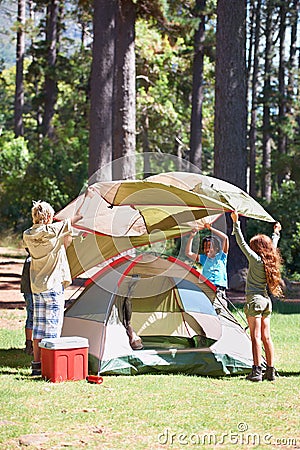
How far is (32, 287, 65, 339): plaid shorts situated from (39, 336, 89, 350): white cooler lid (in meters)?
0.18

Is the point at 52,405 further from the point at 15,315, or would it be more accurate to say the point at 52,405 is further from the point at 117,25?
the point at 117,25

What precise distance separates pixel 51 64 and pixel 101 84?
13294 millimetres

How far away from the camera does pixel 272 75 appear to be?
94.4ft

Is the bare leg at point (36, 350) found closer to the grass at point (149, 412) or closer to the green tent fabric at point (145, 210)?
the grass at point (149, 412)

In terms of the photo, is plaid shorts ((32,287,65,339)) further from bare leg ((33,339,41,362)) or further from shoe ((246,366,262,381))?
shoe ((246,366,262,381))

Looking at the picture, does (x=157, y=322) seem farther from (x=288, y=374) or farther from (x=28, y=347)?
(x=288, y=374)

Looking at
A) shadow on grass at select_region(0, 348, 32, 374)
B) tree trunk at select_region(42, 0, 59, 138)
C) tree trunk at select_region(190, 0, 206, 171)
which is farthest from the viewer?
tree trunk at select_region(42, 0, 59, 138)

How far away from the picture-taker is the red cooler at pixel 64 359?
6323 millimetres

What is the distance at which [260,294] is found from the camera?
22.1ft

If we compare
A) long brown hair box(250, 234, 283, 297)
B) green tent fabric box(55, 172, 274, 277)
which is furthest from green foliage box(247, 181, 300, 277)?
long brown hair box(250, 234, 283, 297)

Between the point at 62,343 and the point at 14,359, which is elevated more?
the point at 62,343

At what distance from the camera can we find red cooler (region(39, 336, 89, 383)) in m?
6.32

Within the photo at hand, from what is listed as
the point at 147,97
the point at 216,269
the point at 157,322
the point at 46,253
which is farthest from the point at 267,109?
the point at 46,253
